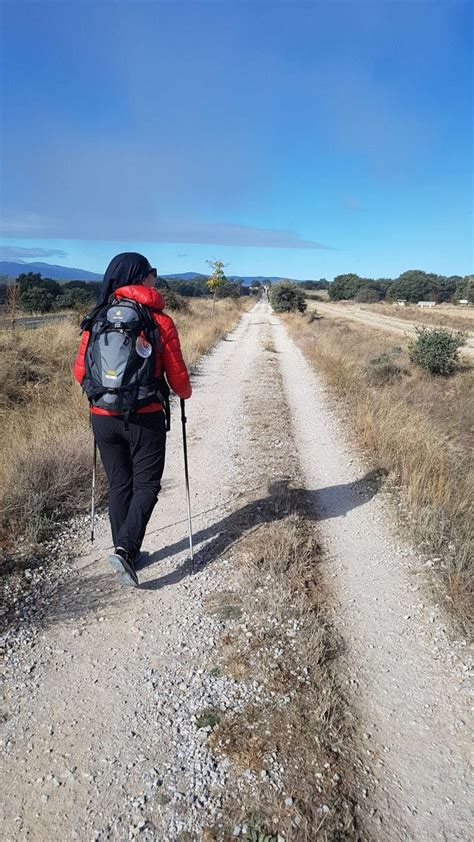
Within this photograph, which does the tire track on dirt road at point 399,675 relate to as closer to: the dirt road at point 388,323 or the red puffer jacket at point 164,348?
the red puffer jacket at point 164,348

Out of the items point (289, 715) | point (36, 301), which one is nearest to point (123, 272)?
point (289, 715)

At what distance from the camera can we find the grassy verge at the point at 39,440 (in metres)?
4.34

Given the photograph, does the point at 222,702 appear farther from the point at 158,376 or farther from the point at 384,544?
the point at 384,544

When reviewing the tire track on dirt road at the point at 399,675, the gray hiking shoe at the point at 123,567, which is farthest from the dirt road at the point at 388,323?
the gray hiking shoe at the point at 123,567

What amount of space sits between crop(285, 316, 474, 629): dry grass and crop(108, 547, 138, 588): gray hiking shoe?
2359 mm

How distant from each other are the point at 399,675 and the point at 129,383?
2493 mm

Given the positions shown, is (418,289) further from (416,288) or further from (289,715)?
(289,715)

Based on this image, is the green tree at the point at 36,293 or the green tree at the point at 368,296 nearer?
the green tree at the point at 36,293

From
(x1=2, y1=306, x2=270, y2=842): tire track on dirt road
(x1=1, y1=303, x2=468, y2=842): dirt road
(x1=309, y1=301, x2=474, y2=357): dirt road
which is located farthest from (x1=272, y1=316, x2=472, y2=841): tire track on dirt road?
(x1=309, y1=301, x2=474, y2=357): dirt road

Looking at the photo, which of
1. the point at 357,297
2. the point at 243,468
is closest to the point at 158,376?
the point at 243,468

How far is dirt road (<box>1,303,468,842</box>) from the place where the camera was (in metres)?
2.03

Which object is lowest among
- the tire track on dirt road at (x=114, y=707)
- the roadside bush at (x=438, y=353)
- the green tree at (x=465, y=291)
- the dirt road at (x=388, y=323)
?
the tire track on dirt road at (x=114, y=707)

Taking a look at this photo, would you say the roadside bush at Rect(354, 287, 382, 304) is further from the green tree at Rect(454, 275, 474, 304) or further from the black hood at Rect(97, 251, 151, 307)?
the black hood at Rect(97, 251, 151, 307)

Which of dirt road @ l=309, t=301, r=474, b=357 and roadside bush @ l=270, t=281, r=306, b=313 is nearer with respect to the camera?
dirt road @ l=309, t=301, r=474, b=357
